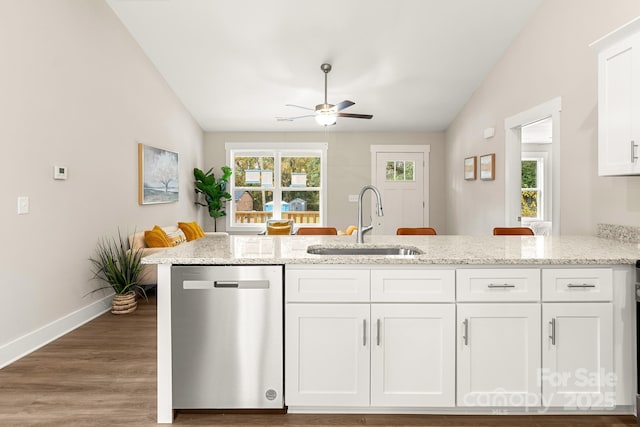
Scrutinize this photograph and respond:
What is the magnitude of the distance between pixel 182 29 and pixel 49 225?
8.62ft

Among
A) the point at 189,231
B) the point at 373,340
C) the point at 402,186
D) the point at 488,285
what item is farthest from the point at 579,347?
the point at 402,186

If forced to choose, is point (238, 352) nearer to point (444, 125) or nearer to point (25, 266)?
point (25, 266)

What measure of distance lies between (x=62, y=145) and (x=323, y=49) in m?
3.04

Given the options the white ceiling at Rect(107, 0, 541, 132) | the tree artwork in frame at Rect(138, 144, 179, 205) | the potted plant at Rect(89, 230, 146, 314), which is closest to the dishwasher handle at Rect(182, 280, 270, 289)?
the potted plant at Rect(89, 230, 146, 314)

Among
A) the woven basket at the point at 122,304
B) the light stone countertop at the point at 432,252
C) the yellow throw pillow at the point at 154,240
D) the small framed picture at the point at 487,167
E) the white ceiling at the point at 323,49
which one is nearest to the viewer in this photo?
the light stone countertop at the point at 432,252

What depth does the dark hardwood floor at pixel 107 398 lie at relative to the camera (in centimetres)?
210

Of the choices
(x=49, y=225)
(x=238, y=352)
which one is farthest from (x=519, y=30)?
(x=49, y=225)

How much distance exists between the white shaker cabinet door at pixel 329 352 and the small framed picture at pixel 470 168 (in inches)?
174

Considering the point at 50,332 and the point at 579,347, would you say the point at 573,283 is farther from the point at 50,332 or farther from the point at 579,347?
the point at 50,332

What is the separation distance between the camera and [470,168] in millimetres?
6023

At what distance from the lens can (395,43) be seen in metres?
4.91

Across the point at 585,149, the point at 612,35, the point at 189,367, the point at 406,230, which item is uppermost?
the point at 612,35

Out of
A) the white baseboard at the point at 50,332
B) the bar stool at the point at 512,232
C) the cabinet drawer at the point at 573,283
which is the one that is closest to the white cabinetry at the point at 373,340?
the cabinet drawer at the point at 573,283

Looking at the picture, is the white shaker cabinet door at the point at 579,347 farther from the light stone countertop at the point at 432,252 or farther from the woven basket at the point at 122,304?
the woven basket at the point at 122,304
